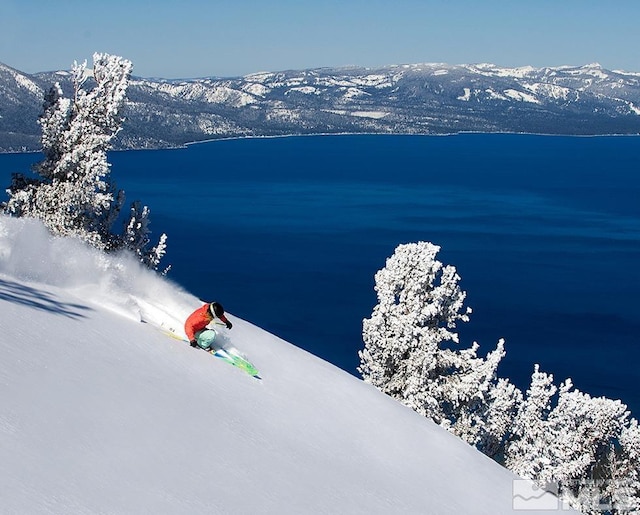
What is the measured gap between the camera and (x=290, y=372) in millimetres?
13703

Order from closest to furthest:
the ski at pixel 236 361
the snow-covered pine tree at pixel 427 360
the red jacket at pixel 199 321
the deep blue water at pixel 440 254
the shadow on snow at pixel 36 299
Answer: the shadow on snow at pixel 36 299 < the ski at pixel 236 361 < the red jacket at pixel 199 321 < the snow-covered pine tree at pixel 427 360 < the deep blue water at pixel 440 254

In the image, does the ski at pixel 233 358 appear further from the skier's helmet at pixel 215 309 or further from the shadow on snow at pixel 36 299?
the shadow on snow at pixel 36 299

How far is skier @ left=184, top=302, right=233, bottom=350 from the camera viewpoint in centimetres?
1281

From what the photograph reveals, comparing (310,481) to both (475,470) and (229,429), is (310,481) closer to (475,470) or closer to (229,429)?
(229,429)

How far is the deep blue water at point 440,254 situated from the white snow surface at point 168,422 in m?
41.8

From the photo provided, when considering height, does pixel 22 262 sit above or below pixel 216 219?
below

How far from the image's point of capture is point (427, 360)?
21.0 meters

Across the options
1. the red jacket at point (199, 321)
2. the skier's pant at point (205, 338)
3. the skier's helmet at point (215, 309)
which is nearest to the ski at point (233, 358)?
the skier's pant at point (205, 338)

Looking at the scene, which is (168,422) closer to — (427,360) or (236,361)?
(236,361)

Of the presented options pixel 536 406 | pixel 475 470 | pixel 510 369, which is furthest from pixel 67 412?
pixel 510 369

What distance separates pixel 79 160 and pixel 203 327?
9.18 m

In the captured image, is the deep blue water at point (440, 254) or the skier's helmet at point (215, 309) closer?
the skier's helmet at point (215, 309)

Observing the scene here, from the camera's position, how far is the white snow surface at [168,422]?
6777mm

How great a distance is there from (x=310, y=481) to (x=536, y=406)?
50.0 feet
